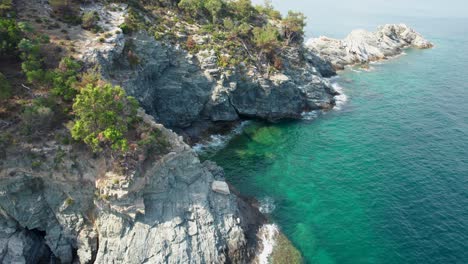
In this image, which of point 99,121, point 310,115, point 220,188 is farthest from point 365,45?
point 99,121

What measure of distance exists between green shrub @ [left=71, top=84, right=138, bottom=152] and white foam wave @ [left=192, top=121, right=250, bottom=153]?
27.0 metres

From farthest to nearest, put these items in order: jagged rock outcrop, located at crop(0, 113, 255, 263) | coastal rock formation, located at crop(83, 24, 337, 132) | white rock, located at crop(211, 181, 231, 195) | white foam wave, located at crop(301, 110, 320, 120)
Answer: white foam wave, located at crop(301, 110, 320, 120) < coastal rock formation, located at crop(83, 24, 337, 132) < white rock, located at crop(211, 181, 231, 195) < jagged rock outcrop, located at crop(0, 113, 255, 263)

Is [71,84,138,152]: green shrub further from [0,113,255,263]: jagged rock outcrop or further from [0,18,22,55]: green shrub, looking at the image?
[0,18,22,55]: green shrub

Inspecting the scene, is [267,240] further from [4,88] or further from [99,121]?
[4,88]

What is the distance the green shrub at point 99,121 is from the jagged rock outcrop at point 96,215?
11.3 ft

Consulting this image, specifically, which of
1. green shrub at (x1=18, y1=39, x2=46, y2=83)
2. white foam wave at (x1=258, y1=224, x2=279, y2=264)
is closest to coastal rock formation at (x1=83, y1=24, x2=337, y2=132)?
green shrub at (x1=18, y1=39, x2=46, y2=83)

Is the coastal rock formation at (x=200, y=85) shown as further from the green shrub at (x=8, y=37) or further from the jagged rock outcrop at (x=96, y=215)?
the jagged rock outcrop at (x=96, y=215)

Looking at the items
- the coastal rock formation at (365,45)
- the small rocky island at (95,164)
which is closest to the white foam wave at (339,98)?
the coastal rock formation at (365,45)

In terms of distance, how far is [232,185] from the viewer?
Result: 5403cm

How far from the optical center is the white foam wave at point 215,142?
64688mm

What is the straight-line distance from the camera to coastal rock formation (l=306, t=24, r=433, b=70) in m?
124

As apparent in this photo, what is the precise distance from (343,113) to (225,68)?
3587 centimetres

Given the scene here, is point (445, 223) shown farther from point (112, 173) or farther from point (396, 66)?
point (396, 66)

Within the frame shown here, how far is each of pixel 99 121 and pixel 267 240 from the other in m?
28.7
